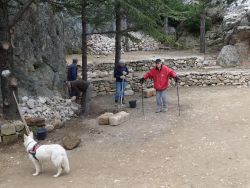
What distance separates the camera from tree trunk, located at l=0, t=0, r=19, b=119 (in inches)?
413

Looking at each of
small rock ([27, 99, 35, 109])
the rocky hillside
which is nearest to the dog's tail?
small rock ([27, 99, 35, 109])

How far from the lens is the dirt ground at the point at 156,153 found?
24.6 ft

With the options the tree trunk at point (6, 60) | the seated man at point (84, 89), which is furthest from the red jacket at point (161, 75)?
the tree trunk at point (6, 60)

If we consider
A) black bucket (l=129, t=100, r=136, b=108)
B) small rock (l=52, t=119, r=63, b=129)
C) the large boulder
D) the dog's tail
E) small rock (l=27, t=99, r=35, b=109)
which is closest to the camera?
the dog's tail

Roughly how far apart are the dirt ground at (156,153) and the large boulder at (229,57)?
24.7 feet

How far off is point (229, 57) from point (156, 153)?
12.6 metres

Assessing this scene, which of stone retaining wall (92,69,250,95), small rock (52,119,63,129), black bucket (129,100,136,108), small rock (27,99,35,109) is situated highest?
stone retaining wall (92,69,250,95)

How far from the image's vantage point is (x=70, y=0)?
1169 cm

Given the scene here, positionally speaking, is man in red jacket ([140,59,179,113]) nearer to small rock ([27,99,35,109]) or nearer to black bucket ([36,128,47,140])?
small rock ([27,99,35,109])

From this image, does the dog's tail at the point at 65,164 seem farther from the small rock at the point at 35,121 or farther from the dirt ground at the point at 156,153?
the small rock at the point at 35,121

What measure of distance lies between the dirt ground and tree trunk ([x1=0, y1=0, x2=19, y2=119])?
124 centimetres

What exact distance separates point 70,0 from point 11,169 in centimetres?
521

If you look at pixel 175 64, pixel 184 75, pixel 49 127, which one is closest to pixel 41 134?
pixel 49 127

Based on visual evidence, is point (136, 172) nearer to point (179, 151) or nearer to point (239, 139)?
point (179, 151)
